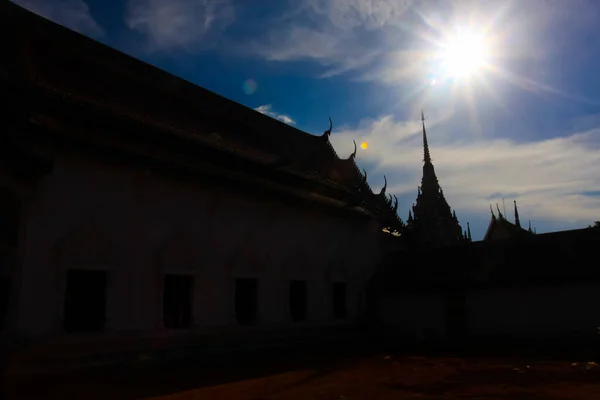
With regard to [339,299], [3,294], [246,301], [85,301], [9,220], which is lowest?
[339,299]

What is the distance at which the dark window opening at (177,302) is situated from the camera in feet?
32.3

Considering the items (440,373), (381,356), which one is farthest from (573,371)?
(381,356)

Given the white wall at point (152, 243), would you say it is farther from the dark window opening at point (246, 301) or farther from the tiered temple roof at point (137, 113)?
the tiered temple roof at point (137, 113)

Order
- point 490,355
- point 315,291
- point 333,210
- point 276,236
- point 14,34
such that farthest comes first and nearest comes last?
point 333,210 → point 315,291 → point 276,236 → point 490,355 → point 14,34

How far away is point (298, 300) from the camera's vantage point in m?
12.9

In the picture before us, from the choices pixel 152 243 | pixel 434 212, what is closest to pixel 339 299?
pixel 152 243

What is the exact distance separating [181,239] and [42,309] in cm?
291

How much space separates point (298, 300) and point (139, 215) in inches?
211

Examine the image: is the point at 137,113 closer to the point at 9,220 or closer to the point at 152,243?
the point at 152,243

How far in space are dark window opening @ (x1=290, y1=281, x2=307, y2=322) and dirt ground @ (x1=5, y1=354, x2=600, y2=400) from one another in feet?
8.95

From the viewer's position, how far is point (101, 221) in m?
8.58

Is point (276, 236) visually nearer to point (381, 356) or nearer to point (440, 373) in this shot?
point (381, 356)

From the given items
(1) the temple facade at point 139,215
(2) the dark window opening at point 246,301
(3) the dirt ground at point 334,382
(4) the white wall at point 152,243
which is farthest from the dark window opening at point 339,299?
(3) the dirt ground at point 334,382

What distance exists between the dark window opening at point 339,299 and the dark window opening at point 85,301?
724 cm
